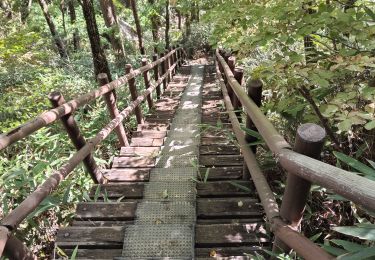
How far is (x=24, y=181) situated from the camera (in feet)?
10.3

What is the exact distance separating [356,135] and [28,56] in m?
8.18

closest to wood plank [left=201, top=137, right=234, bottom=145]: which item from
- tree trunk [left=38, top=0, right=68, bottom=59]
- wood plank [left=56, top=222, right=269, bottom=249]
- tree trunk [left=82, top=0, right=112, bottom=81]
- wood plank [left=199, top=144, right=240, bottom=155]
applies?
wood plank [left=199, top=144, right=240, bottom=155]

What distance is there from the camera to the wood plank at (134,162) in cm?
368

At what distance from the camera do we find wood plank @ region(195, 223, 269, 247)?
2.40 m

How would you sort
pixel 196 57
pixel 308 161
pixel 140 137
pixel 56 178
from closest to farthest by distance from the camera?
1. pixel 308 161
2. pixel 56 178
3. pixel 140 137
4. pixel 196 57

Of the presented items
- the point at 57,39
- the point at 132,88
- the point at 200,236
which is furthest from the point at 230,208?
the point at 57,39

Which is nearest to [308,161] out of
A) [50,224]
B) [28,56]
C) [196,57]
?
[50,224]

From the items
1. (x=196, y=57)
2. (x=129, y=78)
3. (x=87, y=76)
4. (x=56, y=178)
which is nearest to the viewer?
(x=56, y=178)

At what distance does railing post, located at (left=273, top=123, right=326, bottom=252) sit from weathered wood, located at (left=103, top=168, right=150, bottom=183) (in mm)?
2031

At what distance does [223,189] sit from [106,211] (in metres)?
1.11

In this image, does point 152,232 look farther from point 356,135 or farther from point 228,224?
point 356,135

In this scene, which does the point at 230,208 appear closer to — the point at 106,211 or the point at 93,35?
the point at 106,211

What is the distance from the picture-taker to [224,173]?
3.35 metres

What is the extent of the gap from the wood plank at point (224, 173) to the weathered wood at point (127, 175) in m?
0.62
